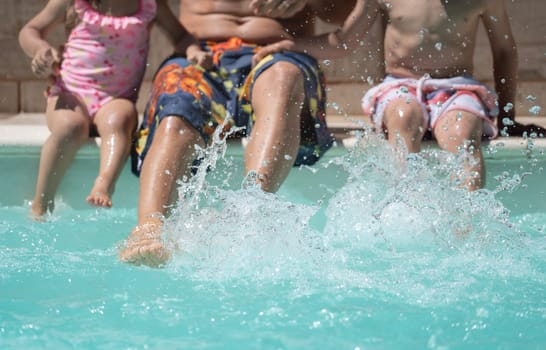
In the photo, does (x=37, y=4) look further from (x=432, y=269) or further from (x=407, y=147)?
(x=432, y=269)

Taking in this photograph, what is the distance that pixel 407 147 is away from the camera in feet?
10.5

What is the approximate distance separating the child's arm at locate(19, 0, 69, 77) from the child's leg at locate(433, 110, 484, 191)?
1365 mm

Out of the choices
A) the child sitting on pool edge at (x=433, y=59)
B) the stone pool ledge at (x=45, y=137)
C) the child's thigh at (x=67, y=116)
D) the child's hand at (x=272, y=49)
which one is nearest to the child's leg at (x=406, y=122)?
the child sitting on pool edge at (x=433, y=59)

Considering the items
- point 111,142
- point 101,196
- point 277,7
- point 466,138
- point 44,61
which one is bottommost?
point 101,196

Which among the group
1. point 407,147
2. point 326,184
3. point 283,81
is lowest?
point 326,184

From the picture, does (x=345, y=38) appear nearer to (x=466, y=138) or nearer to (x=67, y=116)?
(x=466, y=138)

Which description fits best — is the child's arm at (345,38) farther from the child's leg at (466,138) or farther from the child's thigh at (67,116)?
the child's thigh at (67,116)

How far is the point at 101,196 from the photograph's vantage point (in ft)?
10.1

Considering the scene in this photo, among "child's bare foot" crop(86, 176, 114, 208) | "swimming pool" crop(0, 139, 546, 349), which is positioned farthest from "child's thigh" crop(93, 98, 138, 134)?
"child's bare foot" crop(86, 176, 114, 208)

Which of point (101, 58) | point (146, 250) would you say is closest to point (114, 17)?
point (101, 58)

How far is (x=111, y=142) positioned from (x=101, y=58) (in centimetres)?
40

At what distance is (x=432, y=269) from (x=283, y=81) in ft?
2.94

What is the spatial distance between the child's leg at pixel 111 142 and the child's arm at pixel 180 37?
0.29 metres

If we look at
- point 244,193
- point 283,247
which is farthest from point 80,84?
point 283,247
